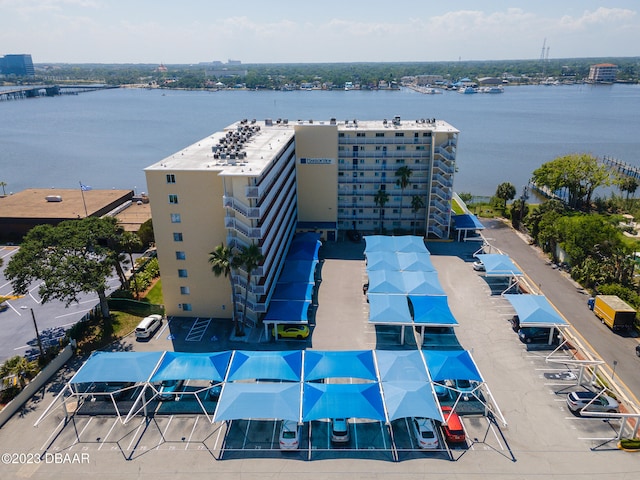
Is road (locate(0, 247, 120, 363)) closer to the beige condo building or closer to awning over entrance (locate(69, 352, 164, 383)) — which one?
awning over entrance (locate(69, 352, 164, 383))

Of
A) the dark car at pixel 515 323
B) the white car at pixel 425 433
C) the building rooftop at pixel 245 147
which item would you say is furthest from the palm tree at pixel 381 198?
the white car at pixel 425 433

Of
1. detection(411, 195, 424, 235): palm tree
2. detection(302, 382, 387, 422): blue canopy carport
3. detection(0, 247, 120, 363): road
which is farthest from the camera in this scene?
detection(411, 195, 424, 235): palm tree

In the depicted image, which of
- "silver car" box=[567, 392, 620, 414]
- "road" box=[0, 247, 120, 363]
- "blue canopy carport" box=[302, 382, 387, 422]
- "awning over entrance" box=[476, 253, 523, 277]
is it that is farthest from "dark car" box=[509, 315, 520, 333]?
"road" box=[0, 247, 120, 363]

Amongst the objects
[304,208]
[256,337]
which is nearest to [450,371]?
[256,337]

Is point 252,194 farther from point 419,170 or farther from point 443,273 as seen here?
point 419,170

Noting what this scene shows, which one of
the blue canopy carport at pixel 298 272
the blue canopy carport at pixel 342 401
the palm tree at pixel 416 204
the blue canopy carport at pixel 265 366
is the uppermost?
the palm tree at pixel 416 204

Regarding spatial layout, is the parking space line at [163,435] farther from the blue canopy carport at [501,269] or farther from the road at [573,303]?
the blue canopy carport at [501,269]

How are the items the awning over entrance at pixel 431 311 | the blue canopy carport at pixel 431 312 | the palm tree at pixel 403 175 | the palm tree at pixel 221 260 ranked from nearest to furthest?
the palm tree at pixel 221 260
the blue canopy carport at pixel 431 312
the awning over entrance at pixel 431 311
the palm tree at pixel 403 175
